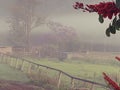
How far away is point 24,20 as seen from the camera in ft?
52.5

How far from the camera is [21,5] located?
53.4ft

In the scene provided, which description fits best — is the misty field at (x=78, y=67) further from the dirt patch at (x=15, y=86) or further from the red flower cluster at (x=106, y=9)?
the red flower cluster at (x=106, y=9)

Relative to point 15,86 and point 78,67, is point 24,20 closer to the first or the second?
point 78,67

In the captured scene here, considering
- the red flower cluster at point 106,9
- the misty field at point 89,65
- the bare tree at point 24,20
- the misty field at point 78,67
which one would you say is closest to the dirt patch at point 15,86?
the misty field at point 78,67

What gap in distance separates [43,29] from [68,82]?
202 inches

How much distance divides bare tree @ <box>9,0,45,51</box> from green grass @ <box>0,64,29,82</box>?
3293 mm

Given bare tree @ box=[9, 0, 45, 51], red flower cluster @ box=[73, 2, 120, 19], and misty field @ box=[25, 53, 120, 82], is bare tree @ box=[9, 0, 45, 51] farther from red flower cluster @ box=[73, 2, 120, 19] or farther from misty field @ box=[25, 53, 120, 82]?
red flower cluster @ box=[73, 2, 120, 19]

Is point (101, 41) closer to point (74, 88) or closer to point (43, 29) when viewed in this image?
point (43, 29)

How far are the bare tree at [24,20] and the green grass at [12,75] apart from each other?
130 inches

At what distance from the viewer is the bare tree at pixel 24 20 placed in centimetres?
1544

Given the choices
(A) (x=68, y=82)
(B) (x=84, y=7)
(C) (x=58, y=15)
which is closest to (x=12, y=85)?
(A) (x=68, y=82)

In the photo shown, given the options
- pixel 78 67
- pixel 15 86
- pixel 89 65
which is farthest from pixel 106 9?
pixel 89 65

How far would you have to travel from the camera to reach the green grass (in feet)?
36.6

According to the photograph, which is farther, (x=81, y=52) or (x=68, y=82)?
(x=81, y=52)
